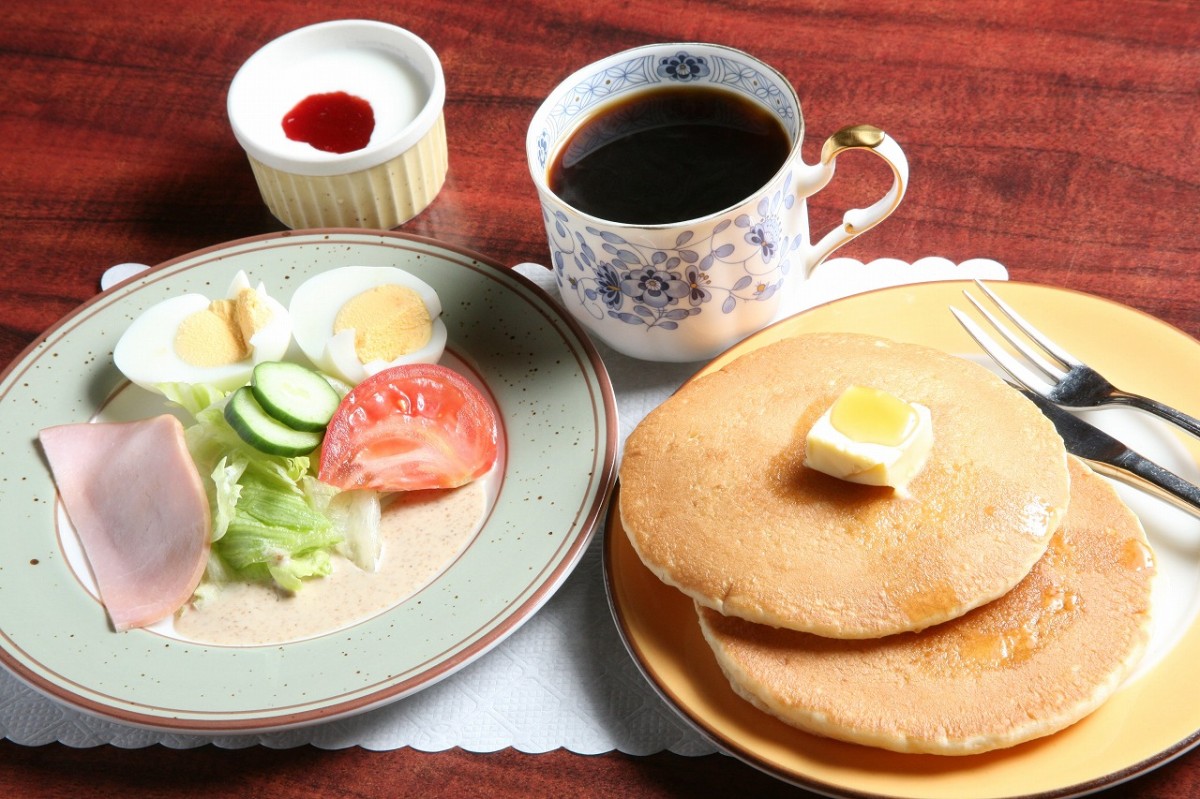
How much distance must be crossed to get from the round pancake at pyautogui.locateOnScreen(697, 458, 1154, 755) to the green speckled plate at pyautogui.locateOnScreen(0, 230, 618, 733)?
356 mm

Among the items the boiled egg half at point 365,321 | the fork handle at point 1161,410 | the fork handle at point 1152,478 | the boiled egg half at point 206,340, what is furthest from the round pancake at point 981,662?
the boiled egg half at point 206,340

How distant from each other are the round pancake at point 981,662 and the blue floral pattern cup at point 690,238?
604 millimetres

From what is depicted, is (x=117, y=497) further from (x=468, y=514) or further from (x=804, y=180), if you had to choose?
(x=804, y=180)

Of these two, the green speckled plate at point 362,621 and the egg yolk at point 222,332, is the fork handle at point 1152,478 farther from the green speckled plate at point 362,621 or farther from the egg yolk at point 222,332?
the egg yolk at point 222,332

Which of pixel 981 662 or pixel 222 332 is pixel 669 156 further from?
pixel 981 662

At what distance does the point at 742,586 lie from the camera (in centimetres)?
155

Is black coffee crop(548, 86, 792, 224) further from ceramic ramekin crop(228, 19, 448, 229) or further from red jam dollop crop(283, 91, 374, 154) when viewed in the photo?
red jam dollop crop(283, 91, 374, 154)

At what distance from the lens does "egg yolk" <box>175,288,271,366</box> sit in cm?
212

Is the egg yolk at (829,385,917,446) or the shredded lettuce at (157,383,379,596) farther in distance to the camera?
the shredded lettuce at (157,383,379,596)

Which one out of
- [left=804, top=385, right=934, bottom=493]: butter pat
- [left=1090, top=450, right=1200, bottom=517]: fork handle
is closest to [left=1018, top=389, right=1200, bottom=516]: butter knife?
[left=1090, top=450, right=1200, bottom=517]: fork handle

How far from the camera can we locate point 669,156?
2.08 metres

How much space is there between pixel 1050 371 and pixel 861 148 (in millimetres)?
484

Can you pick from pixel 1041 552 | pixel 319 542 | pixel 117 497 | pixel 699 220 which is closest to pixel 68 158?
pixel 117 497

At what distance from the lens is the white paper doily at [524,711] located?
5.51 feet
